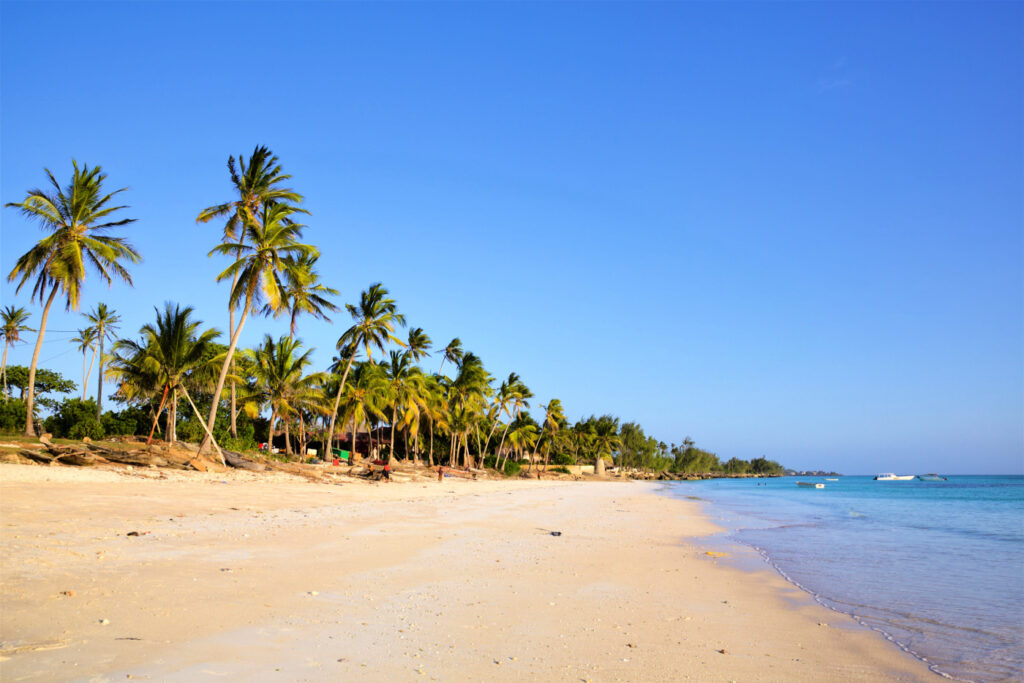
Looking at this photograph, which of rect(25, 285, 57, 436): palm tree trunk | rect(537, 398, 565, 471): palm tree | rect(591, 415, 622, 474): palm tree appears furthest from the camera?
rect(591, 415, 622, 474): palm tree

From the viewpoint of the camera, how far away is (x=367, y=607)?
559cm

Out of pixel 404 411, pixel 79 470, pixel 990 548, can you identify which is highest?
pixel 404 411

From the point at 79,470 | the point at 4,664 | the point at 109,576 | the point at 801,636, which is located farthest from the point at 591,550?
the point at 79,470

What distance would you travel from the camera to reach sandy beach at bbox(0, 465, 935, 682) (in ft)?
13.5

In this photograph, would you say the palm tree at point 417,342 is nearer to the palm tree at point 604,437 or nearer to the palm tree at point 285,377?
the palm tree at point 285,377

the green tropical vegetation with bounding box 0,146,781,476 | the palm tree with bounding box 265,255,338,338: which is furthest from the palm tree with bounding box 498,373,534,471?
the palm tree with bounding box 265,255,338,338

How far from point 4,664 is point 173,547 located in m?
4.11

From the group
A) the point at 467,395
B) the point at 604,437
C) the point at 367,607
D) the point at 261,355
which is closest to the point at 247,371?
the point at 261,355

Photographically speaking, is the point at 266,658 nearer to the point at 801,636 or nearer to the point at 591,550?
the point at 801,636

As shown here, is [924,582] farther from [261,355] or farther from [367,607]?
[261,355]

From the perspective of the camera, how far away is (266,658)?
405cm

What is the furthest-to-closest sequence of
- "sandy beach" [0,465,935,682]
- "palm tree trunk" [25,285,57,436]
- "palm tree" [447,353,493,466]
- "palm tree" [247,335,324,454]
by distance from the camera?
"palm tree" [447,353,493,466]
"palm tree" [247,335,324,454]
"palm tree trunk" [25,285,57,436]
"sandy beach" [0,465,935,682]

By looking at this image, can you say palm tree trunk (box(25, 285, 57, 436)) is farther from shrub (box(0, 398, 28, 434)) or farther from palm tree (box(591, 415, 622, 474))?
palm tree (box(591, 415, 622, 474))

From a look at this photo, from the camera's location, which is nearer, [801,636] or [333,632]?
[333,632]
